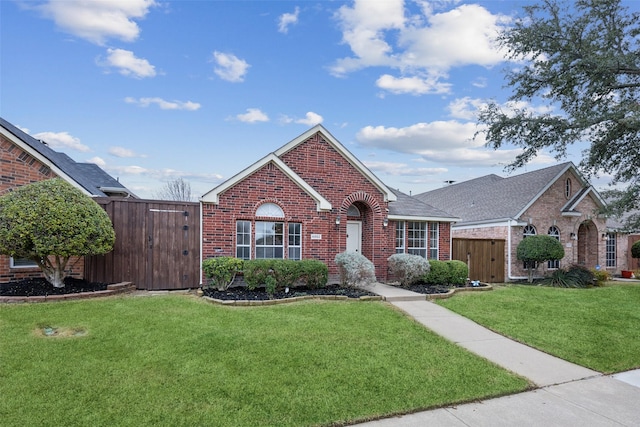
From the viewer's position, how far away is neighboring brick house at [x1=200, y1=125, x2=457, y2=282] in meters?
11.6

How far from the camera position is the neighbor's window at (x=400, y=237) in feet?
50.3

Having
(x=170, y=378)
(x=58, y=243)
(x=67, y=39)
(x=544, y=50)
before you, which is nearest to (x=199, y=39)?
(x=67, y=39)

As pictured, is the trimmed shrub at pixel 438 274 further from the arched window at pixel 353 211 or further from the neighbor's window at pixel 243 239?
the neighbor's window at pixel 243 239

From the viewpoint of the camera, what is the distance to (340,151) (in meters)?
14.3

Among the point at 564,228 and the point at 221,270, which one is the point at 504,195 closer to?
the point at 564,228

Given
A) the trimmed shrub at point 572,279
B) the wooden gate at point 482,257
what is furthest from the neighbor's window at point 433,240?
the trimmed shrub at point 572,279

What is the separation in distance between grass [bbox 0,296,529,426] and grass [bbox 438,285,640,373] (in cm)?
207

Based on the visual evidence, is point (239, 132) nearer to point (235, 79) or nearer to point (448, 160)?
point (235, 79)

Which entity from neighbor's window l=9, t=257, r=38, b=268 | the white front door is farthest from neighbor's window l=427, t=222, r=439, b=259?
neighbor's window l=9, t=257, r=38, b=268

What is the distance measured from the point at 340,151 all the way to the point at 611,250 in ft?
57.1

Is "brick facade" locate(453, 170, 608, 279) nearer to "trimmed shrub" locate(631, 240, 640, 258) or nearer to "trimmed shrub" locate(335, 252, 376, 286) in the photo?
"trimmed shrub" locate(631, 240, 640, 258)

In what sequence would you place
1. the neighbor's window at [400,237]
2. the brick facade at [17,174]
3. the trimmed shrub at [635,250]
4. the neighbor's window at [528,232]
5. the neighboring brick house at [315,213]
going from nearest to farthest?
1. the brick facade at [17,174]
2. the neighboring brick house at [315,213]
3. the neighbor's window at [400,237]
4. the neighbor's window at [528,232]
5. the trimmed shrub at [635,250]

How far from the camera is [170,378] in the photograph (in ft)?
15.8

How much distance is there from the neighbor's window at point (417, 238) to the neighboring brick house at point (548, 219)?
1494mm
